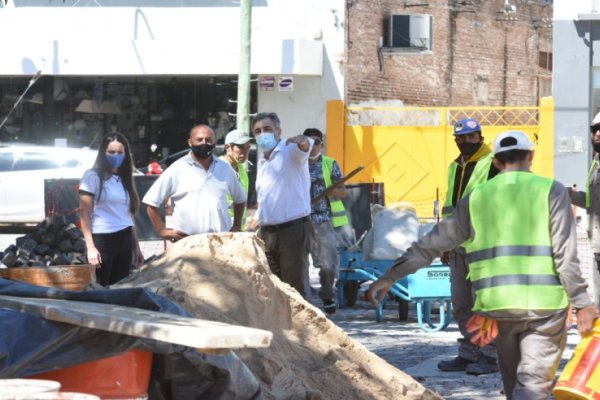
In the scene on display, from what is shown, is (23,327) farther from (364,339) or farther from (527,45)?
(527,45)

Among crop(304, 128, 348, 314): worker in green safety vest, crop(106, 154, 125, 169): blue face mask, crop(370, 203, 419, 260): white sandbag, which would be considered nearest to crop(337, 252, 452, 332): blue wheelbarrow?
crop(370, 203, 419, 260): white sandbag

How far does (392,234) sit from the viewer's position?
1313cm

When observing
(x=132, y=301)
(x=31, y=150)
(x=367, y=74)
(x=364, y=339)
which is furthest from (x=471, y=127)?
(x=367, y=74)

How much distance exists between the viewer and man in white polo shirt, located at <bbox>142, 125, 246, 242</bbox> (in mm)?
9805

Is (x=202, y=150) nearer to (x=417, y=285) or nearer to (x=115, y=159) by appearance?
(x=115, y=159)

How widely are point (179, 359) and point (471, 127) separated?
4.65m

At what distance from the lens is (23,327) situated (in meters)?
5.35

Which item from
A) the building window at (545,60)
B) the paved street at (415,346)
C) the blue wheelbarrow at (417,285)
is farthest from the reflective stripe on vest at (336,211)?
the building window at (545,60)

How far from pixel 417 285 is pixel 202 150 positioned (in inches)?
112

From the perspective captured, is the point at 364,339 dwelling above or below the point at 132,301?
below

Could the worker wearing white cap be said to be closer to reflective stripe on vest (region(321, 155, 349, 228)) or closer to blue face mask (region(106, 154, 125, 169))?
blue face mask (region(106, 154, 125, 169))

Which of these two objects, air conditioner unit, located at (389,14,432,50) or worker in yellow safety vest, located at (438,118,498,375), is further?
air conditioner unit, located at (389,14,432,50)

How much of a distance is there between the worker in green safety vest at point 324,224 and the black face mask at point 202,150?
2848mm

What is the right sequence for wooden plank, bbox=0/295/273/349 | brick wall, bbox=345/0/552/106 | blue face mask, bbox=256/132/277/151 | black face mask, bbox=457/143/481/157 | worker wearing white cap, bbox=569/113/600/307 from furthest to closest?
brick wall, bbox=345/0/552/106 < blue face mask, bbox=256/132/277/151 < black face mask, bbox=457/143/481/157 < worker wearing white cap, bbox=569/113/600/307 < wooden plank, bbox=0/295/273/349
